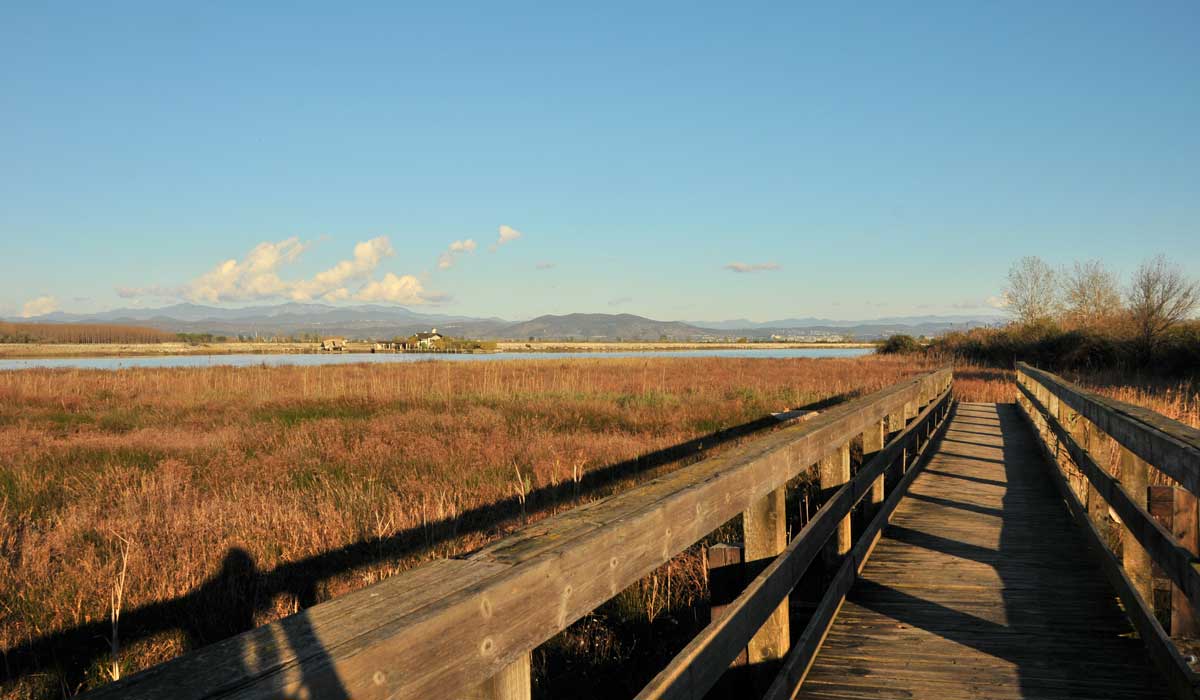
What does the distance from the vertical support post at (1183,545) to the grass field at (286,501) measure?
3.03m

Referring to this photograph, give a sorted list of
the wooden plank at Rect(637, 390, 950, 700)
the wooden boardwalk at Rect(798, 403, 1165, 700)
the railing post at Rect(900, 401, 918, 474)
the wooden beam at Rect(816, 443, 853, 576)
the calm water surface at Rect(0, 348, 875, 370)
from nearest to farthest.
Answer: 1. the wooden plank at Rect(637, 390, 950, 700)
2. the wooden boardwalk at Rect(798, 403, 1165, 700)
3. the wooden beam at Rect(816, 443, 853, 576)
4. the railing post at Rect(900, 401, 918, 474)
5. the calm water surface at Rect(0, 348, 875, 370)

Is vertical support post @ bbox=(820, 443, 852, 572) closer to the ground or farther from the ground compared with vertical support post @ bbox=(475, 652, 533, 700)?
closer to the ground

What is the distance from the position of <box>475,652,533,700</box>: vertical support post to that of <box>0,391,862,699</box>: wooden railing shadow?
2804 mm

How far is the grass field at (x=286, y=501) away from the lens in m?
5.70

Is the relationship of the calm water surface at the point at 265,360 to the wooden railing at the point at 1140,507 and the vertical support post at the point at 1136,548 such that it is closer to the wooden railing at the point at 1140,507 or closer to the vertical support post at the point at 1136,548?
the wooden railing at the point at 1140,507

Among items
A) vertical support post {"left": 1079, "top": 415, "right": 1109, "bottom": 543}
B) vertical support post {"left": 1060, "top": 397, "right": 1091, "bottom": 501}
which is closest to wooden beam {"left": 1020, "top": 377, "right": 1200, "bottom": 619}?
vertical support post {"left": 1079, "top": 415, "right": 1109, "bottom": 543}

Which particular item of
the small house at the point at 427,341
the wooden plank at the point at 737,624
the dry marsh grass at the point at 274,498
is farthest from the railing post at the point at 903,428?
the small house at the point at 427,341

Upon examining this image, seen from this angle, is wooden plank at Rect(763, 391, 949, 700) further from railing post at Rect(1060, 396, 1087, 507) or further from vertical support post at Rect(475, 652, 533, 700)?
railing post at Rect(1060, 396, 1087, 507)

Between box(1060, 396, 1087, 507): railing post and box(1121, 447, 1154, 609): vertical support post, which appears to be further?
box(1060, 396, 1087, 507): railing post

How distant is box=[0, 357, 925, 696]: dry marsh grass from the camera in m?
5.82

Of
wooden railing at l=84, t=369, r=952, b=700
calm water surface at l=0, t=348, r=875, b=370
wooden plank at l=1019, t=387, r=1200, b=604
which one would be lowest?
calm water surface at l=0, t=348, r=875, b=370

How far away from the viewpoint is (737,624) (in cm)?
273

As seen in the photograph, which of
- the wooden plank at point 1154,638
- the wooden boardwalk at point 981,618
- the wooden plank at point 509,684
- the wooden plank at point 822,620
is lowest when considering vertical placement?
the wooden boardwalk at point 981,618

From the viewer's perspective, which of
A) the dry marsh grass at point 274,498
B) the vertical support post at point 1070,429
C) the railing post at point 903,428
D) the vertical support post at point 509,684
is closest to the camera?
the vertical support post at point 509,684
